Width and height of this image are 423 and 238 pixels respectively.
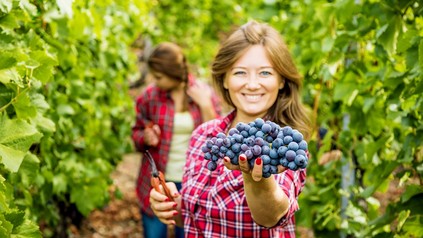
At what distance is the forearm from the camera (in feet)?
4.84

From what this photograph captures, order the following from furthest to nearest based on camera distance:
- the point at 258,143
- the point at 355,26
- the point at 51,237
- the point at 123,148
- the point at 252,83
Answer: the point at 123,148 → the point at 51,237 → the point at 355,26 → the point at 252,83 → the point at 258,143

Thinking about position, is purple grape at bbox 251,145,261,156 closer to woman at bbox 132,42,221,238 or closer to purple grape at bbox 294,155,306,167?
purple grape at bbox 294,155,306,167

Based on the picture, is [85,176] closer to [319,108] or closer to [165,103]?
[165,103]

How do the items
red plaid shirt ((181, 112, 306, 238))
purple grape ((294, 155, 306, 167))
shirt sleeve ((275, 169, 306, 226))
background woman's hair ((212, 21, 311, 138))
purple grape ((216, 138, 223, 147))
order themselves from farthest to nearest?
1. background woman's hair ((212, 21, 311, 138))
2. red plaid shirt ((181, 112, 306, 238))
3. shirt sleeve ((275, 169, 306, 226))
4. purple grape ((216, 138, 223, 147))
5. purple grape ((294, 155, 306, 167))

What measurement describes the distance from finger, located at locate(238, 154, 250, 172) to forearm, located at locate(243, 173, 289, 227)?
0.24 feet

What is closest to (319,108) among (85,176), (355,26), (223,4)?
(355,26)

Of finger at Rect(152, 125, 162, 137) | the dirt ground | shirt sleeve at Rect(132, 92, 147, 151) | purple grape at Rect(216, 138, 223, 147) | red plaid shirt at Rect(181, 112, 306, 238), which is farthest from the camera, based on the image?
the dirt ground

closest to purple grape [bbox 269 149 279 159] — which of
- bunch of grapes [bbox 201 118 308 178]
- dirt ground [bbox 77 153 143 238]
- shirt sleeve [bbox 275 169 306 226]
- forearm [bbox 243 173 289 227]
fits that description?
bunch of grapes [bbox 201 118 308 178]

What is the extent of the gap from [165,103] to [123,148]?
3.54 ft

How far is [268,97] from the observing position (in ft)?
6.17

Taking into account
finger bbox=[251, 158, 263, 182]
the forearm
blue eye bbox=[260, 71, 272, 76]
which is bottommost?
the forearm

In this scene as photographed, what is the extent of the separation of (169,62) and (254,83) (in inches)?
74.9

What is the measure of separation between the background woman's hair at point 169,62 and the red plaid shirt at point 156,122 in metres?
0.16

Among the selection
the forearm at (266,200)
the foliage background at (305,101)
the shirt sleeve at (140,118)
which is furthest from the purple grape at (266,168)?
the shirt sleeve at (140,118)
